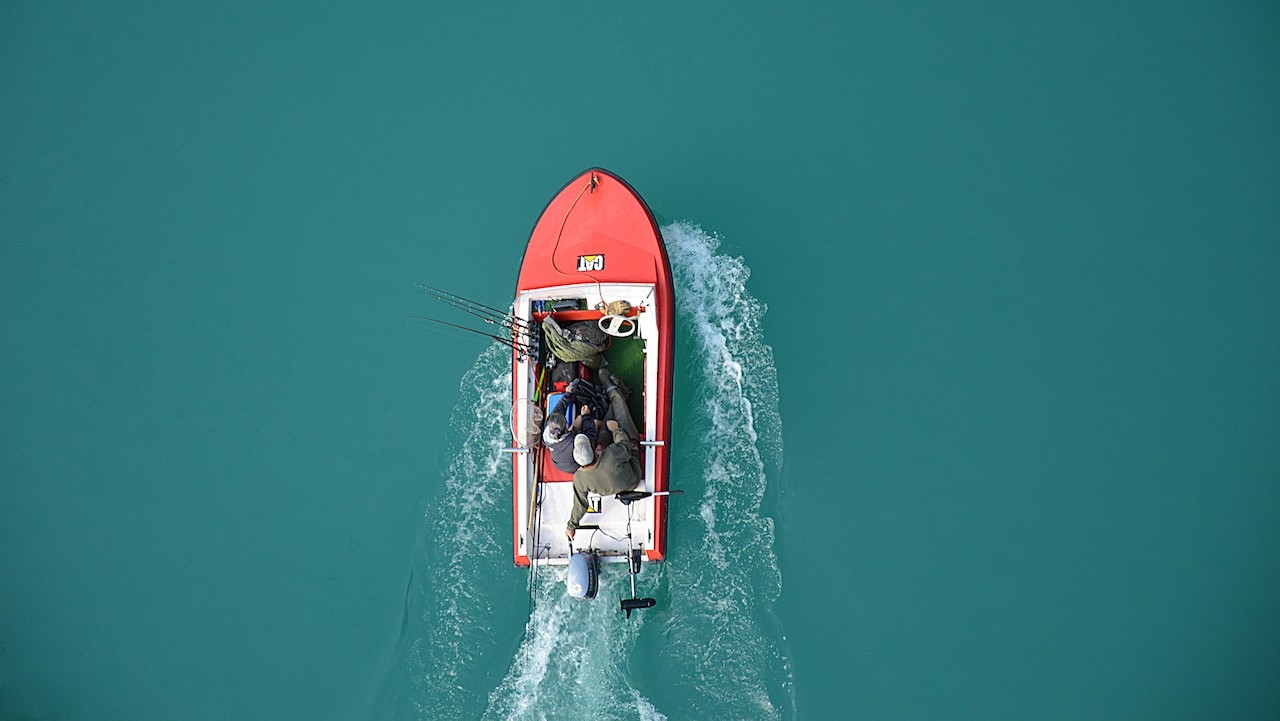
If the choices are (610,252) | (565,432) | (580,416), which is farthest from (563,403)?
(610,252)

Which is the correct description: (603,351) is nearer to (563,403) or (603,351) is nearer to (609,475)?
(563,403)

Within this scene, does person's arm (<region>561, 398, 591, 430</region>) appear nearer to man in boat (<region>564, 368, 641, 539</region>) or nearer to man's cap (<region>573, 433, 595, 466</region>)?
man in boat (<region>564, 368, 641, 539</region>)

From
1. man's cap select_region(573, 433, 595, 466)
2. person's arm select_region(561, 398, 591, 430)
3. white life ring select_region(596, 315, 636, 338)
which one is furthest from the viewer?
white life ring select_region(596, 315, 636, 338)

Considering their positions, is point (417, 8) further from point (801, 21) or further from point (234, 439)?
point (234, 439)

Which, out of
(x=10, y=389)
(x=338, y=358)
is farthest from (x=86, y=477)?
(x=338, y=358)

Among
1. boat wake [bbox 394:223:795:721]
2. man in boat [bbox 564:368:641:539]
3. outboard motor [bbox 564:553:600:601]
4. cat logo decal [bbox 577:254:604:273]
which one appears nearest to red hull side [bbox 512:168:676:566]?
cat logo decal [bbox 577:254:604:273]
